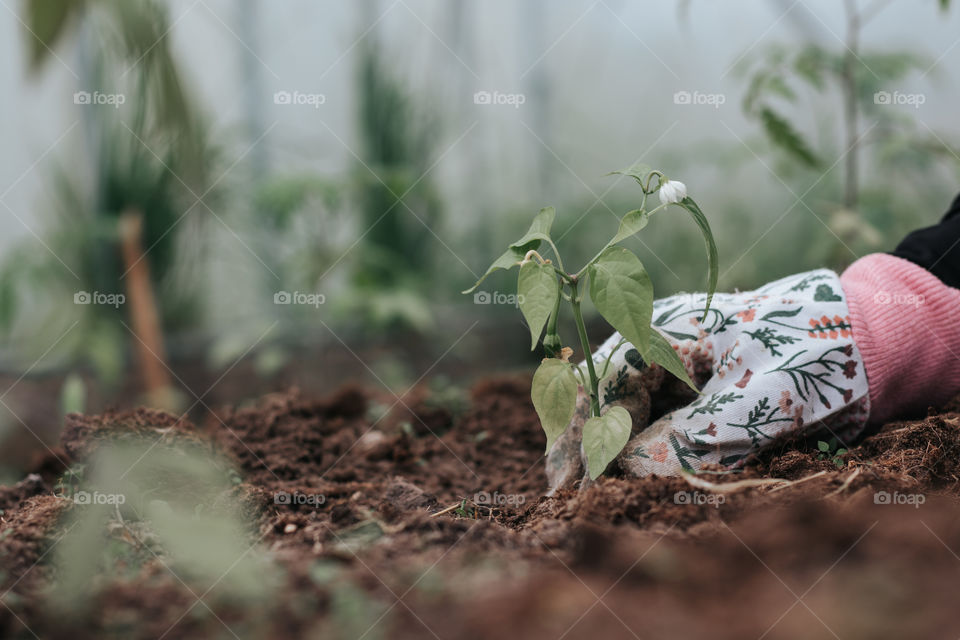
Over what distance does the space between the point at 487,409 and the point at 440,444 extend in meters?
0.22

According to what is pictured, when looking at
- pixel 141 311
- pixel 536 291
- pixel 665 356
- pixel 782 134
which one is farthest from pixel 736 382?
pixel 141 311

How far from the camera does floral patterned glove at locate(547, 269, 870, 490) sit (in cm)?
120

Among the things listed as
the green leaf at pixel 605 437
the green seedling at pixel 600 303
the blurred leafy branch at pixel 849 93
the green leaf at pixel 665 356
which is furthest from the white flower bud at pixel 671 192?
the blurred leafy branch at pixel 849 93

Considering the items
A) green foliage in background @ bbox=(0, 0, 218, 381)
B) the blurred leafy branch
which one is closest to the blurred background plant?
the blurred leafy branch

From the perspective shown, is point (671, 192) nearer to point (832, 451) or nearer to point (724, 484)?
point (724, 484)

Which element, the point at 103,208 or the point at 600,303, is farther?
the point at 103,208

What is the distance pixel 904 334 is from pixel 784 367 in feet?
0.82

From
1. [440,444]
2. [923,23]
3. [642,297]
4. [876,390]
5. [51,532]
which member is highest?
[923,23]

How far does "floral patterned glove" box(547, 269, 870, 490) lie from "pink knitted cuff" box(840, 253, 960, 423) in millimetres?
31

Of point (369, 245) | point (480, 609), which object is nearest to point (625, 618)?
point (480, 609)

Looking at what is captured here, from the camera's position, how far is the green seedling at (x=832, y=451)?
1.21 m

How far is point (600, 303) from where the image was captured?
41.2 inches

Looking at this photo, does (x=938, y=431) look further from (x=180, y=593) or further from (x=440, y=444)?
(x=180, y=593)

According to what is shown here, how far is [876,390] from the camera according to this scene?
1272 millimetres
